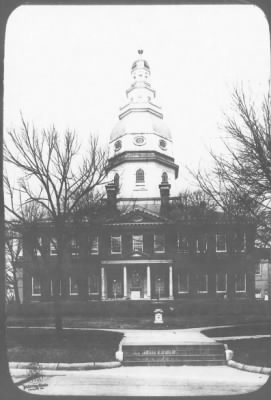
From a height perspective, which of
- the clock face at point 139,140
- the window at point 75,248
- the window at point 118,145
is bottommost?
the window at point 75,248

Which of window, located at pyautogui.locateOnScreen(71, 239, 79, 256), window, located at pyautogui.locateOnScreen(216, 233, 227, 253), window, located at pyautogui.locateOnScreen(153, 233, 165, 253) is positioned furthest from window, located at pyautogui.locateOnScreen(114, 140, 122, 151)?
window, located at pyautogui.locateOnScreen(216, 233, 227, 253)

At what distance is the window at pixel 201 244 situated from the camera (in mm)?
8234

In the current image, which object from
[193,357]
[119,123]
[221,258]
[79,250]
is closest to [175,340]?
[193,357]

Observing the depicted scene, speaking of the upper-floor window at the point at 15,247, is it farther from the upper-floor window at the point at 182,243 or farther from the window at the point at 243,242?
the window at the point at 243,242

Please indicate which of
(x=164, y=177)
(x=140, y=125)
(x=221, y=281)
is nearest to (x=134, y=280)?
(x=221, y=281)

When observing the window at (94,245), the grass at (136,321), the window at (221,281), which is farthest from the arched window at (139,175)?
the grass at (136,321)

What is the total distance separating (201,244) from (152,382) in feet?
9.30

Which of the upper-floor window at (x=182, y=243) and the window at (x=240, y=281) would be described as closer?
the upper-floor window at (x=182, y=243)

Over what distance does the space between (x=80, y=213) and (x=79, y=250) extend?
0.74 metres

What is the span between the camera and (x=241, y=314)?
858cm

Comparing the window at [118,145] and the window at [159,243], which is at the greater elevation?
the window at [118,145]

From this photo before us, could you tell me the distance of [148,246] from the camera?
833cm

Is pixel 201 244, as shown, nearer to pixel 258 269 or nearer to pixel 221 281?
pixel 221 281

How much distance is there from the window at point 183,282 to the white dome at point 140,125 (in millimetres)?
2610
